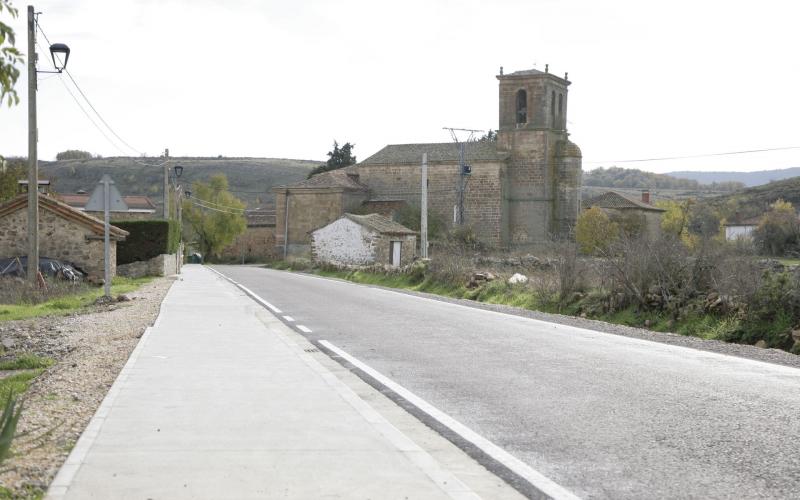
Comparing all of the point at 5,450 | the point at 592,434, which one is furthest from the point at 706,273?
the point at 5,450

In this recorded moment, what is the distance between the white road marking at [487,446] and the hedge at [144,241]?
111 ft

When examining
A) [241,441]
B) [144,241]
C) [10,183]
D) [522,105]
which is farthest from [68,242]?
[522,105]

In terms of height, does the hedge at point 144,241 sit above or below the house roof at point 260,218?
below

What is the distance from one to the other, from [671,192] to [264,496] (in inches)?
6748

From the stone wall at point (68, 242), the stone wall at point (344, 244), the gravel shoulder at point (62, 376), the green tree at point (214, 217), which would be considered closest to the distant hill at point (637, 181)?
the green tree at point (214, 217)

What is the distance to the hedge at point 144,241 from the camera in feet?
139

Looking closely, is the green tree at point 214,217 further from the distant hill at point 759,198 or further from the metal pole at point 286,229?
the distant hill at point 759,198

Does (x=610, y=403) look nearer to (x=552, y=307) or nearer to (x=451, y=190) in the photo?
(x=552, y=307)

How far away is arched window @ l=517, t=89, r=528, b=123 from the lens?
7706cm

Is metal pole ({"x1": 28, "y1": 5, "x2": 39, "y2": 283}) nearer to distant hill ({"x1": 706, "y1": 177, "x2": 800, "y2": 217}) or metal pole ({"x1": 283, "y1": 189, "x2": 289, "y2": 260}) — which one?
metal pole ({"x1": 283, "y1": 189, "x2": 289, "y2": 260})

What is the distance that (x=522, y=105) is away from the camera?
7750 cm

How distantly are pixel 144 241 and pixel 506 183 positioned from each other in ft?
131

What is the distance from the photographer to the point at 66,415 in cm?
790

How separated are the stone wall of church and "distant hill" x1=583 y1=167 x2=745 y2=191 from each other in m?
105
